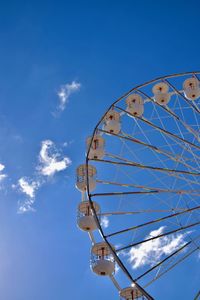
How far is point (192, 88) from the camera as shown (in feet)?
67.2

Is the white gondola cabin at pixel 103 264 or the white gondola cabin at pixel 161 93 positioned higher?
the white gondola cabin at pixel 161 93

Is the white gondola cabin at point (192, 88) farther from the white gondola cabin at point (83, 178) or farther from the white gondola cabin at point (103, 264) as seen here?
the white gondola cabin at point (103, 264)

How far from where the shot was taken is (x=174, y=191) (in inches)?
594

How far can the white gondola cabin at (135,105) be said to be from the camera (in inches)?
797

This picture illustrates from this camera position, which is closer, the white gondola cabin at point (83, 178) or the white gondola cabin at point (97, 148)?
the white gondola cabin at point (83, 178)

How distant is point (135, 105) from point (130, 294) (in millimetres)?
7868

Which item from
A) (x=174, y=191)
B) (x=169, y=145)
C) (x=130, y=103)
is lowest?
(x=174, y=191)

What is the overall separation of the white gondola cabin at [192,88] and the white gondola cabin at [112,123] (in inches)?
123

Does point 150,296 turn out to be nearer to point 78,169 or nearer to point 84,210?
point 84,210

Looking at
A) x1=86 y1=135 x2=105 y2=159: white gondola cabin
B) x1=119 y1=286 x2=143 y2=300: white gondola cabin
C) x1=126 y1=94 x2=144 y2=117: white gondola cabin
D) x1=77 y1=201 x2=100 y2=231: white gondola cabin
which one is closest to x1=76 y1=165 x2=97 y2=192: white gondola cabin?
x1=86 y1=135 x2=105 y2=159: white gondola cabin

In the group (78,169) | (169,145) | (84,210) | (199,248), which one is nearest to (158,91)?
(169,145)

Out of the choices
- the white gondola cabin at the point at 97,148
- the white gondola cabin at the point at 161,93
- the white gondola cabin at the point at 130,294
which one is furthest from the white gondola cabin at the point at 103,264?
the white gondola cabin at the point at 161,93

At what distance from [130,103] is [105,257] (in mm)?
6793

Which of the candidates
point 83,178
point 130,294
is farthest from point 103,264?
point 83,178
